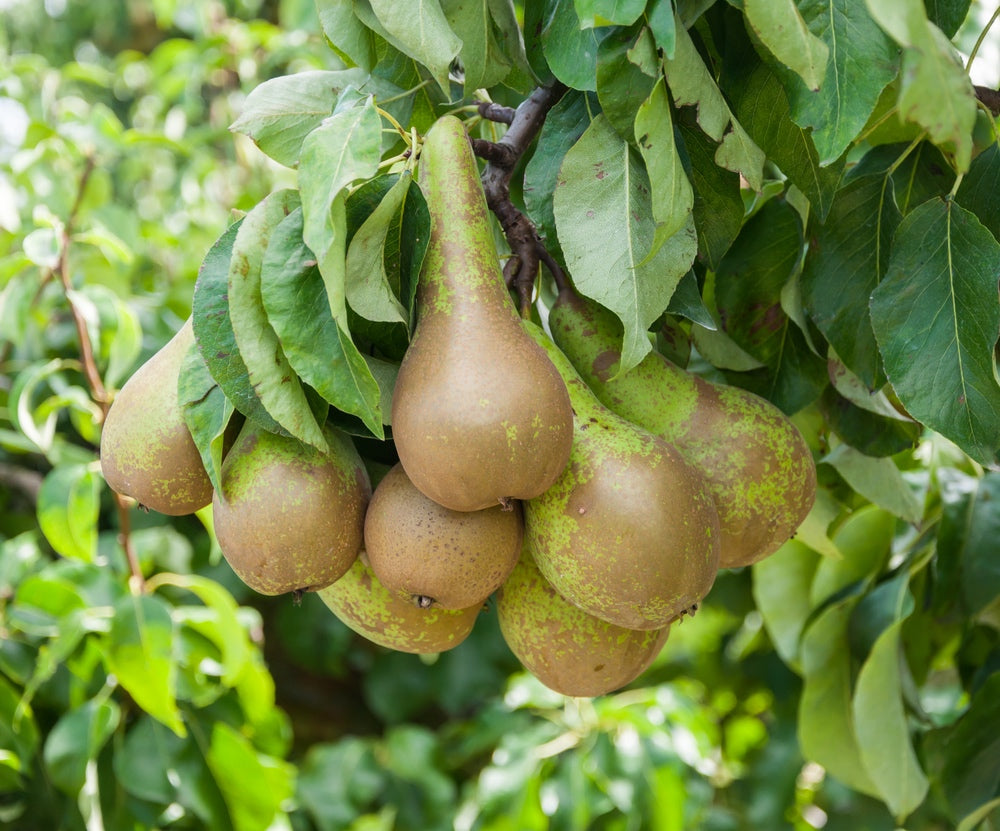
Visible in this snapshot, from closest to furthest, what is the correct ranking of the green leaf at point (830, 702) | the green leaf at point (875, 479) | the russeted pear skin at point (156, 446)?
the russeted pear skin at point (156, 446), the green leaf at point (875, 479), the green leaf at point (830, 702)

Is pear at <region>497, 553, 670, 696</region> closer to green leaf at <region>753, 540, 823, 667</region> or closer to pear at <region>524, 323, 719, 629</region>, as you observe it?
pear at <region>524, 323, 719, 629</region>

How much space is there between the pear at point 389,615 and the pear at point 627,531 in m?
0.12

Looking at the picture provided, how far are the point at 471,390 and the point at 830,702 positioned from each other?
3.05ft

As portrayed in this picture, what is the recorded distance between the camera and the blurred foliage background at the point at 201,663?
156cm

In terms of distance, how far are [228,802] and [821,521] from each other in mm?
1035

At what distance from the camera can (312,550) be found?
0.78m

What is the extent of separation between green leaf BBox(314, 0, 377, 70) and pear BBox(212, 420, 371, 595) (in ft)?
1.09

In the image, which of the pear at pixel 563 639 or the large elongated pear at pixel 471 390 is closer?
the large elongated pear at pixel 471 390

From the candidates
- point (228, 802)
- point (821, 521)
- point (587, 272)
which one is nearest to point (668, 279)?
point (587, 272)

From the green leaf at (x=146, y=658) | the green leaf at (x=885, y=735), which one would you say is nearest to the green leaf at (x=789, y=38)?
the green leaf at (x=885, y=735)

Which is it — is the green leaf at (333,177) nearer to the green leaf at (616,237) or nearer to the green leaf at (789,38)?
the green leaf at (616,237)

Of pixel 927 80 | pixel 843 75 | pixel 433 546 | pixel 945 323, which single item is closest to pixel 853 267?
pixel 945 323

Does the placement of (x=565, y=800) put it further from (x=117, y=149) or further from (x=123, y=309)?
(x=117, y=149)

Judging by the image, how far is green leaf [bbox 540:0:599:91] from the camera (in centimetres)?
79
